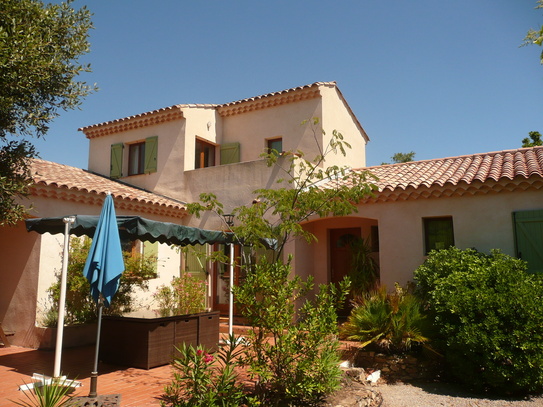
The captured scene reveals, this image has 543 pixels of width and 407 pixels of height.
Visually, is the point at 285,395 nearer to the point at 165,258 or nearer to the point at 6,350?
the point at 6,350

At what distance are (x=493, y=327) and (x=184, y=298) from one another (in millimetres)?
7259

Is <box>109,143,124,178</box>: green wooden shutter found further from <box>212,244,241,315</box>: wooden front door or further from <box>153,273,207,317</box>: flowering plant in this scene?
<box>153,273,207,317</box>: flowering plant

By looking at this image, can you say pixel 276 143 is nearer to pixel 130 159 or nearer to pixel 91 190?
pixel 130 159

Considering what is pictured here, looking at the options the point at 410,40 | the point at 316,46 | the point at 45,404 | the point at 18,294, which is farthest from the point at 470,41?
the point at 18,294

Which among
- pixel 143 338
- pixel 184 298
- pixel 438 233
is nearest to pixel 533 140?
pixel 438 233

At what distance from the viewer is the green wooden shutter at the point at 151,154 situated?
52.0 feet

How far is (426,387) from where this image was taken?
7.70 m

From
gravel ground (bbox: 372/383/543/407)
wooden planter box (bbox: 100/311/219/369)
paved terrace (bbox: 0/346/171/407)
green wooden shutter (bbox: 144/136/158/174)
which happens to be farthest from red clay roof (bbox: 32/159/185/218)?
gravel ground (bbox: 372/383/543/407)

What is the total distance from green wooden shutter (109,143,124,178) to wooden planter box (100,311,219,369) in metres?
9.26

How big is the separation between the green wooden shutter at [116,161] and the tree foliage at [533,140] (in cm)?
2207

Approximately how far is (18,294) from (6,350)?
1287 mm

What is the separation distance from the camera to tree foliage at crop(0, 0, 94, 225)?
690 cm

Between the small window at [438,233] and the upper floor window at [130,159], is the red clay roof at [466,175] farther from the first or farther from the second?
the upper floor window at [130,159]

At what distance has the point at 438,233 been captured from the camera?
11.4m
